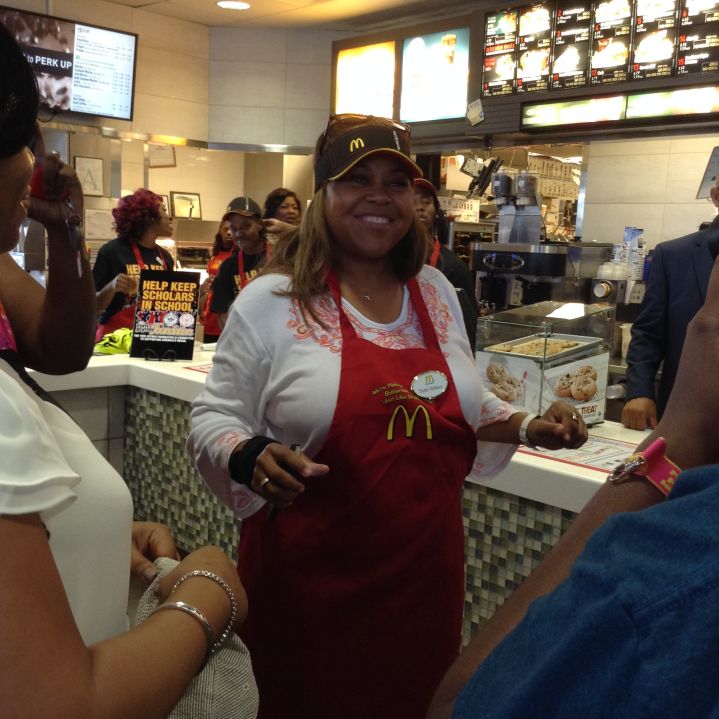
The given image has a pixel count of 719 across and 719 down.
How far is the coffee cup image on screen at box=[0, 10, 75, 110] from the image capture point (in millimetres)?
6180

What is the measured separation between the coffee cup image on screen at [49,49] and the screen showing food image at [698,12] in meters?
4.49

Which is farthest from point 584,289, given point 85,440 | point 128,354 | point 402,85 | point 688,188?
point 85,440

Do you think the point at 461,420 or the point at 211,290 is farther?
the point at 211,290

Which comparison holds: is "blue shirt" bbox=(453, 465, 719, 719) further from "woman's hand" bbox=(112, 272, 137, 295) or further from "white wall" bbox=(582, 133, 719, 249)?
"white wall" bbox=(582, 133, 719, 249)

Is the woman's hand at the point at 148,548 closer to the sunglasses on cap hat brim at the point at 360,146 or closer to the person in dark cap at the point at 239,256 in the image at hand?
the sunglasses on cap hat brim at the point at 360,146

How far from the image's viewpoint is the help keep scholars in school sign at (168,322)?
315 cm

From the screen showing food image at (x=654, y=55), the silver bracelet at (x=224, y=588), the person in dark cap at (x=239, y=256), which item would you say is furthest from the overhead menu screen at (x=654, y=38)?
the silver bracelet at (x=224, y=588)

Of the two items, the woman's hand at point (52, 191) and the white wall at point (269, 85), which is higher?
the white wall at point (269, 85)

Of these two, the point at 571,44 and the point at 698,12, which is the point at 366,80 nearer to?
the point at 571,44

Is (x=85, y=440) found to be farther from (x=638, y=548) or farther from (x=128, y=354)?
(x=128, y=354)

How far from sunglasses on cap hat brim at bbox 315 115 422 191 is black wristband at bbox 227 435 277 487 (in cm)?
60

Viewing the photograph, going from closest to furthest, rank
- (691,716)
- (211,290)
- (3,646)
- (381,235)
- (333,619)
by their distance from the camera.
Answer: (691,716), (3,646), (333,619), (381,235), (211,290)

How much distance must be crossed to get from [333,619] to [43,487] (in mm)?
933

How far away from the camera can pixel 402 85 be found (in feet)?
19.6
